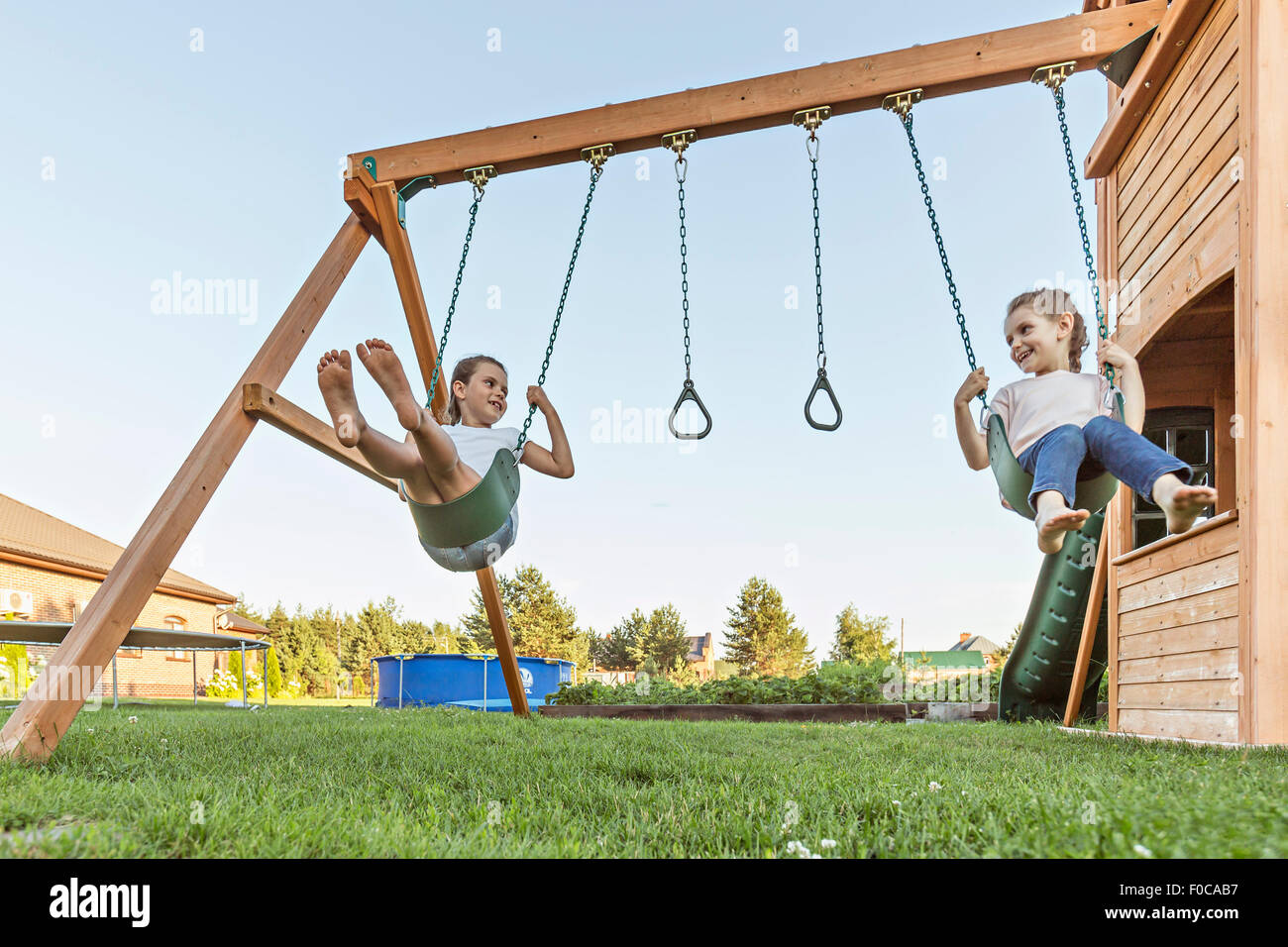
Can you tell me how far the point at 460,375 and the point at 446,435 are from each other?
102 centimetres

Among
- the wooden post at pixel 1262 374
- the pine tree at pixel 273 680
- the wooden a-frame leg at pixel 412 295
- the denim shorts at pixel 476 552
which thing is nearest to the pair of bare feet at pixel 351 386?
the denim shorts at pixel 476 552

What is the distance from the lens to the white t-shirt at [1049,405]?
3.08 metres

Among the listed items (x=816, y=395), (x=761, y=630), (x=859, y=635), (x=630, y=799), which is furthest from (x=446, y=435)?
(x=859, y=635)

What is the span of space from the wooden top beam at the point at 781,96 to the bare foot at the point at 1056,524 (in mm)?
2251

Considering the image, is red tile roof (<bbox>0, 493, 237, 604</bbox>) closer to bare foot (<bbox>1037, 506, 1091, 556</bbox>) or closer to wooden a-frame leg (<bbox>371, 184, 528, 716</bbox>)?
wooden a-frame leg (<bbox>371, 184, 528, 716</bbox>)

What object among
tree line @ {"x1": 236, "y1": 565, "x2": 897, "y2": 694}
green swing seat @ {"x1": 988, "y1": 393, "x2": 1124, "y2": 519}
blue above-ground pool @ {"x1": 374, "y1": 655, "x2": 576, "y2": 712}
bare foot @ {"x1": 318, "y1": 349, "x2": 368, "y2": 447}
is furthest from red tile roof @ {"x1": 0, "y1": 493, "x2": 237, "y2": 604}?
green swing seat @ {"x1": 988, "y1": 393, "x2": 1124, "y2": 519}

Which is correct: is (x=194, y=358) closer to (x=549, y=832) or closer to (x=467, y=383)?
(x=467, y=383)

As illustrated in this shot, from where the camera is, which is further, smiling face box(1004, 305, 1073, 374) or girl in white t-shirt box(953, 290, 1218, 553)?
smiling face box(1004, 305, 1073, 374)

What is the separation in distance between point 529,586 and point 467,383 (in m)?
27.3

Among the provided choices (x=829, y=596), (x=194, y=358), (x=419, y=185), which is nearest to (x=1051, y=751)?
(x=419, y=185)

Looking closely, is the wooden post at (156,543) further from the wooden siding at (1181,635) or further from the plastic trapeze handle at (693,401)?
the wooden siding at (1181,635)

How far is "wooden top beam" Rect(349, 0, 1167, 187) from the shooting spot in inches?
149

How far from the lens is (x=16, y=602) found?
626 inches

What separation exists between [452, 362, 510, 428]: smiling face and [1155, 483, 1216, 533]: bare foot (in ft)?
9.92
